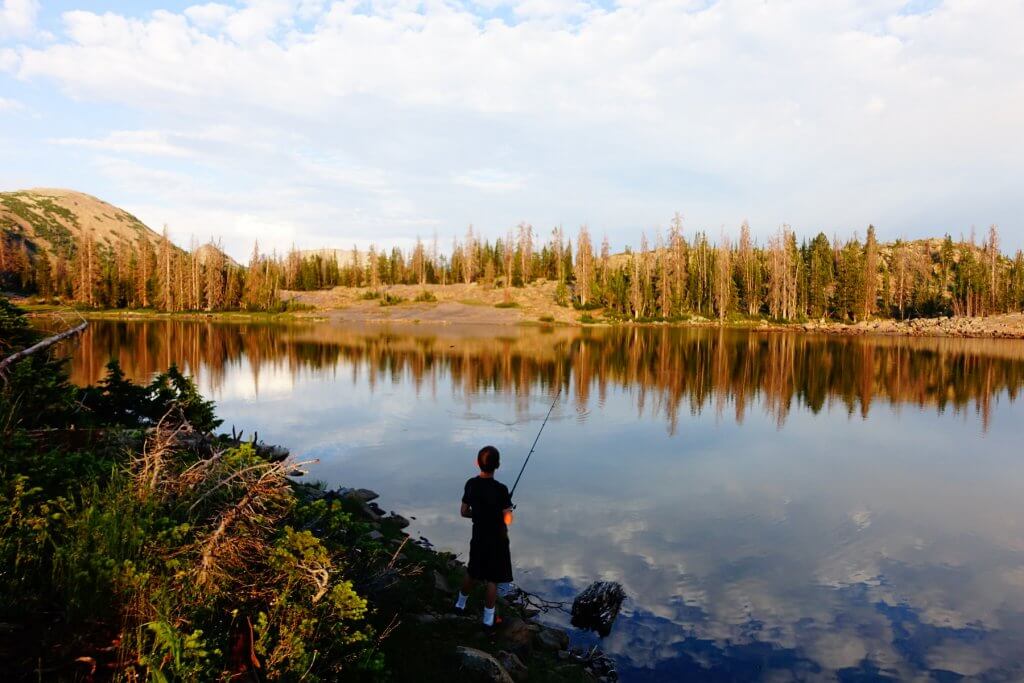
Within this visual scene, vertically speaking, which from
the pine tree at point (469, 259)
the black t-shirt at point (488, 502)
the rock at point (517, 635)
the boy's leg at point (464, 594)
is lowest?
the rock at point (517, 635)

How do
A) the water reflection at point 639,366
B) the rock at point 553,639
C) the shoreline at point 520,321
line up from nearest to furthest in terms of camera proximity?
the rock at point 553,639 → the water reflection at point 639,366 → the shoreline at point 520,321

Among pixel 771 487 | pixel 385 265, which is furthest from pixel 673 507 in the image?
pixel 385 265

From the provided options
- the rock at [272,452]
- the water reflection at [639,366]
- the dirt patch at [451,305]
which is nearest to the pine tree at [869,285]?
the water reflection at [639,366]

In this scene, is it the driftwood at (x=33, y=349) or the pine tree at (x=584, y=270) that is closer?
the driftwood at (x=33, y=349)

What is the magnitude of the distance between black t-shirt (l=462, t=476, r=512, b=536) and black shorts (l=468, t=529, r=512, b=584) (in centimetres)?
12

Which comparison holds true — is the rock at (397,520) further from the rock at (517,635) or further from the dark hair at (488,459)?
the dark hair at (488,459)

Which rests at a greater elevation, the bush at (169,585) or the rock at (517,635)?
the bush at (169,585)

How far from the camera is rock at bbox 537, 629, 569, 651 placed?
805cm

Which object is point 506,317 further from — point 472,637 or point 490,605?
point 472,637

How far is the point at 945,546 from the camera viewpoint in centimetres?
1237

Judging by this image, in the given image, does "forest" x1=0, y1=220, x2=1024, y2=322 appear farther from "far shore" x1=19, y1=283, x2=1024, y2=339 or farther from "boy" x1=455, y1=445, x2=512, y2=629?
"boy" x1=455, y1=445, x2=512, y2=629

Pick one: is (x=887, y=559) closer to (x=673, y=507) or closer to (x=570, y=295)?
(x=673, y=507)

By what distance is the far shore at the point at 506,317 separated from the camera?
3728 inches

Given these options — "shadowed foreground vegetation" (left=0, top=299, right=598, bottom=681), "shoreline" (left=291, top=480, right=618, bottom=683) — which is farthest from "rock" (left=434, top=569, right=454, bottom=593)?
"shadowed foreground vegetation" (left=0, top=299, right=598, bottom=681)
